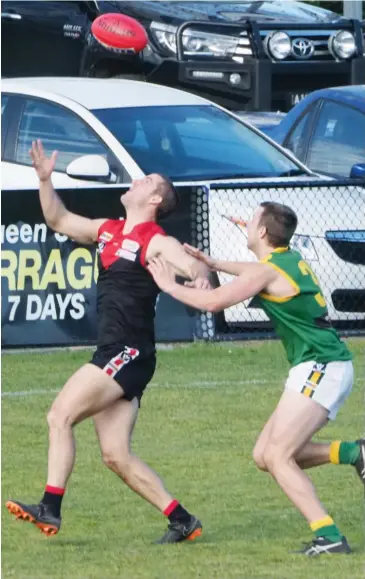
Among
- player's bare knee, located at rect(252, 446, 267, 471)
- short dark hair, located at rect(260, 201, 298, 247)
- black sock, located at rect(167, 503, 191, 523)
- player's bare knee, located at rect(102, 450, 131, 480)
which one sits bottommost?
black sock, located at rect(167, 503, 191, 523)

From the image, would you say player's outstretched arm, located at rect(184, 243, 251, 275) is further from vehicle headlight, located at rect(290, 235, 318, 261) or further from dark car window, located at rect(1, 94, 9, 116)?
dark car window, located at rect(1, 94, 9, 116)

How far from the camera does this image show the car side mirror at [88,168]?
12914 mm

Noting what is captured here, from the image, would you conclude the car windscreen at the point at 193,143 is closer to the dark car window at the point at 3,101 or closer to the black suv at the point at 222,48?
the dark car window at the point at 3,101

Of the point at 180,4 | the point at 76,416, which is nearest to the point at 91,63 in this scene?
the point at 180,4

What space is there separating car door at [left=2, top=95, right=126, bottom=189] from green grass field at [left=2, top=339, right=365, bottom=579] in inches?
58.2

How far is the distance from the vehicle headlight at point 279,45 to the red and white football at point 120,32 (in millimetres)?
1412

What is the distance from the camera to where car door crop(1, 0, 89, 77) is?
1903 centimetres

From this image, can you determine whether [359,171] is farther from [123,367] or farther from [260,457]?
[260,457]

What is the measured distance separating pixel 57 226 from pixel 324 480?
2.06 metres

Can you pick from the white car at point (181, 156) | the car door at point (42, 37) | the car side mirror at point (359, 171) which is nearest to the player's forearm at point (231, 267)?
the white car at point (181, 156)

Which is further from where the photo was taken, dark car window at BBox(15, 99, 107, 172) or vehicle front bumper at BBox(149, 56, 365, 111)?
vehicle front bumper at BBox(149, 56, 365, 111)

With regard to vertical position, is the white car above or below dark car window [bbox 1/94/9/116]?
below

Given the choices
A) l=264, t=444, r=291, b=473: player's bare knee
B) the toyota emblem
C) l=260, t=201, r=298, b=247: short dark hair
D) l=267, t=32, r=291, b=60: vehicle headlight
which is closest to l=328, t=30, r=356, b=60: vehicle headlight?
the toyota emblem

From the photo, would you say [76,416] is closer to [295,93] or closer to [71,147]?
[71,147]
